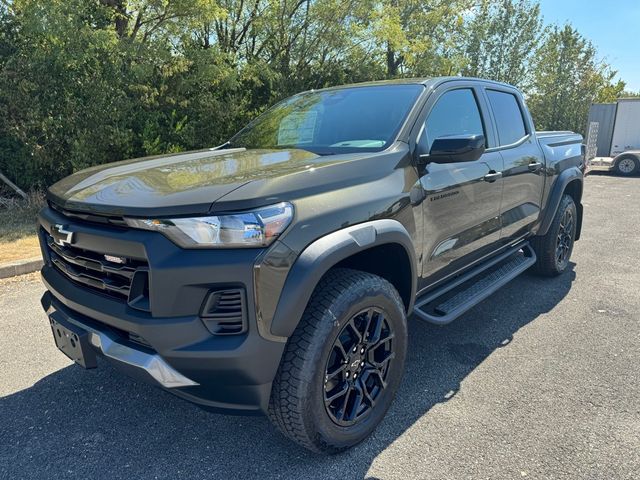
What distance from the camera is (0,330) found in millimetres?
3689

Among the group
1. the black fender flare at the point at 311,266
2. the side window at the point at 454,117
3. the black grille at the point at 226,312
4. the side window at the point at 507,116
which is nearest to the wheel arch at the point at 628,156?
the side window at the point at 507,116

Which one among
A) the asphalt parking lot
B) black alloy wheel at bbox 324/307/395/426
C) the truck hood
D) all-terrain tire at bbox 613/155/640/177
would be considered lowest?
all-terrain tire at bbox 613/155/640/177

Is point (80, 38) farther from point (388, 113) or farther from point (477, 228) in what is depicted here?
point (477, 228)

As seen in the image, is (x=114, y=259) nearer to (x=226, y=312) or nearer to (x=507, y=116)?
(x=226, y=312)

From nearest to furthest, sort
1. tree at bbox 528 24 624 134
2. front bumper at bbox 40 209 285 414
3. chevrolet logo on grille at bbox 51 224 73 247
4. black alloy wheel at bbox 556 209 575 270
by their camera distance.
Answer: front bumper at bbox 40 209 285 414, chevrolet logo on grille at bbox 51 224 73 247, black alloy wheel at bbox 556 209 575 270, tree at bbox 528 24 624 134

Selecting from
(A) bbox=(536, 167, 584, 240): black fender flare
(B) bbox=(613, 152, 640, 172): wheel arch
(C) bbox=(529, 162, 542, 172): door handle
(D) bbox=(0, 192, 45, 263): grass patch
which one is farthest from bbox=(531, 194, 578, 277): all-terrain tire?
(B) bbox=(613, 152, 640, 172): wheel arch

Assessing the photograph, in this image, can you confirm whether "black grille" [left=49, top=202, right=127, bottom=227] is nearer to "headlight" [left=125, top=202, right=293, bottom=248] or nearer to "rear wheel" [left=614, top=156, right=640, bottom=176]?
"headlight" [left=125, top=202, right=293, bottom=248]

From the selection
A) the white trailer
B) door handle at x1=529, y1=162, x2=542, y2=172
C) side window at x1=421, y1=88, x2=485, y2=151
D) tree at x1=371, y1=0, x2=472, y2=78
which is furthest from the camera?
the white trailer

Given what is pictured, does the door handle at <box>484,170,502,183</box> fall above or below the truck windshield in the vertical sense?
below

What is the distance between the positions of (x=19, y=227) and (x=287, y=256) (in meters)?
6.09

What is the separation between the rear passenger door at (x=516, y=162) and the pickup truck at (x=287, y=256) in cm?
49

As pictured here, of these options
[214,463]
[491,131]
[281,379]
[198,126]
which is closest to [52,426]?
[214,463]

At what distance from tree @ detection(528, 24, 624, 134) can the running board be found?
20.9 m

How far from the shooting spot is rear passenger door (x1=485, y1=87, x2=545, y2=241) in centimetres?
375
